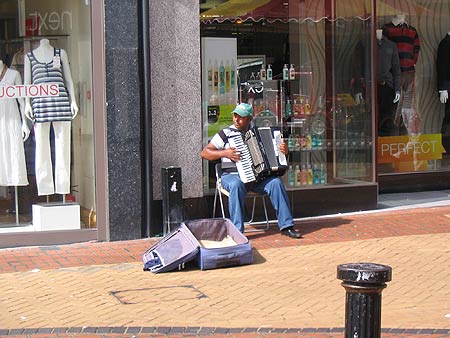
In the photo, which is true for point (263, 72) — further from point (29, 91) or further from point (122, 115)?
point (29, 91)

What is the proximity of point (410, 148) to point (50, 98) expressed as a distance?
584 cm

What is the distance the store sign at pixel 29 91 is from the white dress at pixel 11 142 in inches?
1.8

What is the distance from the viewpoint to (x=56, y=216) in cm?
929

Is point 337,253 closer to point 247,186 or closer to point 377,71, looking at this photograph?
point 247,186

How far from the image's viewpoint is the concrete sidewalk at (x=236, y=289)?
242 inches

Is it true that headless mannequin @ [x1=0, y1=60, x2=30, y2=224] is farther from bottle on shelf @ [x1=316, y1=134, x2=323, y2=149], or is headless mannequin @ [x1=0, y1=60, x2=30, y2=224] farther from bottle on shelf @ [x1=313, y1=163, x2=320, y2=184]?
bottle on shelf @ [x1=316, y1=134, x2=323, y2=149]

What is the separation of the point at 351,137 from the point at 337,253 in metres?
3.05

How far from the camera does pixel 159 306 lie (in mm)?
6684

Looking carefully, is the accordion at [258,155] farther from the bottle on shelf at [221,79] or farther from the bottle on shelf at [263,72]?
the bottle on shelf at [263,72]

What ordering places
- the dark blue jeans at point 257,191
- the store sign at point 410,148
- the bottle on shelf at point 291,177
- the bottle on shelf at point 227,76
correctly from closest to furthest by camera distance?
the dark blue jeans at point 257,191
the bottle on shelf at point 227,76
the bottle on shelf at point 291,177
the store sign at point 410,148

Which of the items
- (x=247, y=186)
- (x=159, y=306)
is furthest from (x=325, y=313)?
(x=247, y=186)

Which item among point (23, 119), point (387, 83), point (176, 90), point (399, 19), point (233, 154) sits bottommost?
point (233, 154)

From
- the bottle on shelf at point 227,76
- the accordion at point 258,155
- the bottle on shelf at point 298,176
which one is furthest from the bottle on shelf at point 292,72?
the accordion at point 258,155

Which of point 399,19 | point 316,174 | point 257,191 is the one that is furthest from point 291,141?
point 399,19
